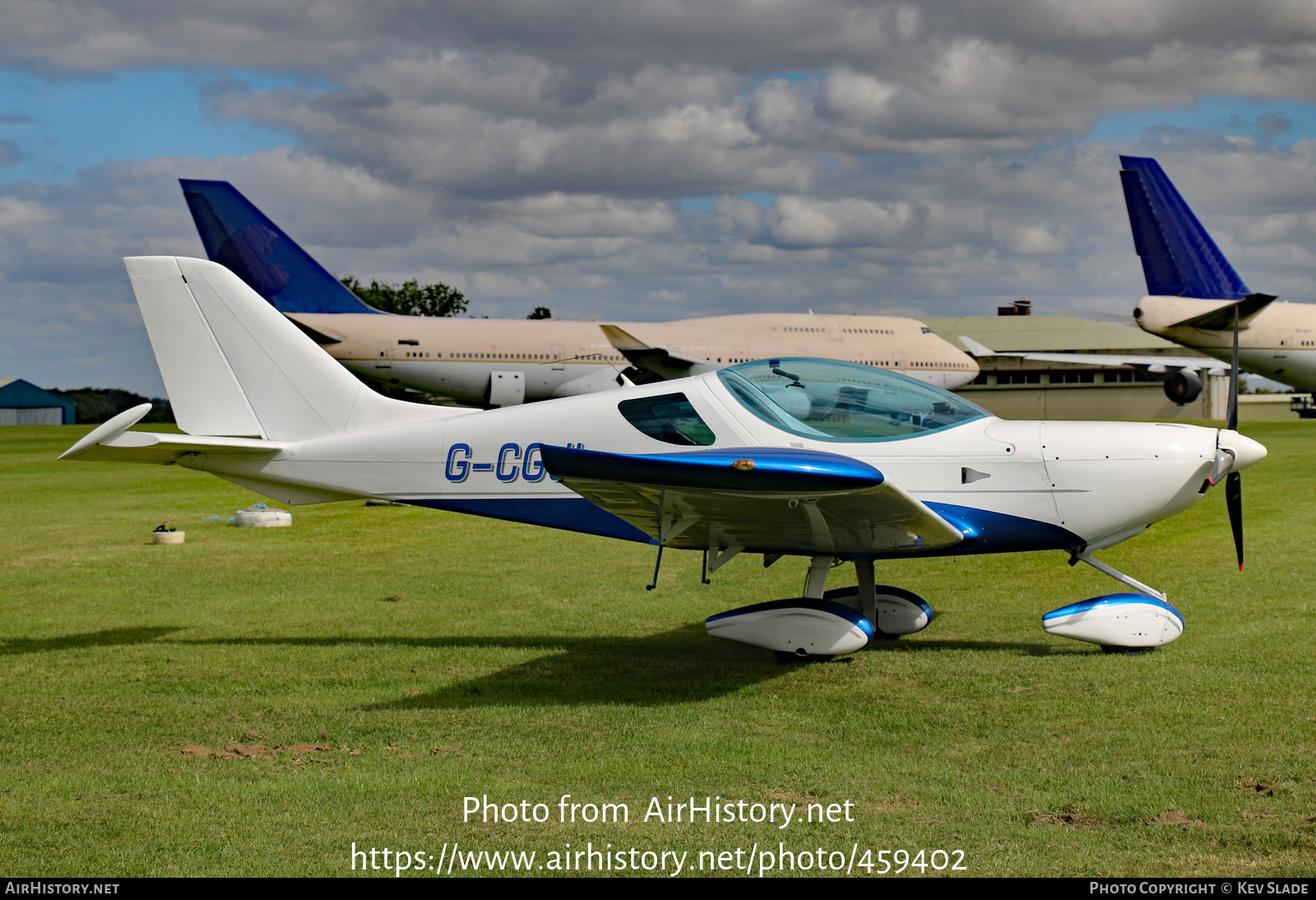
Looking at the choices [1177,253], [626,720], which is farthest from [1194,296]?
[626,720]

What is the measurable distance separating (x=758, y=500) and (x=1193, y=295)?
2672cm

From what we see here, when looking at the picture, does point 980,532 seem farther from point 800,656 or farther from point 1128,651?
point 800,656

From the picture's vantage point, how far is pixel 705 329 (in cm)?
3681

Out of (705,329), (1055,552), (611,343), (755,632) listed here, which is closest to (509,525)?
(1055,552)

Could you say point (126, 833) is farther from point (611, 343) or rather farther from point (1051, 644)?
point (611, 343)

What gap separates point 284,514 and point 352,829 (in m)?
12.3

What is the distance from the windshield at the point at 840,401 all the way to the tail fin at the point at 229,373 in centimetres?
274

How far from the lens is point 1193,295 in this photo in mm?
28312

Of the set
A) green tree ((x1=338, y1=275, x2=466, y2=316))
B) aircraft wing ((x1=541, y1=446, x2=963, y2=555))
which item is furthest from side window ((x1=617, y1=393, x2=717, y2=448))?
green tree ((x1=338, y1=275, x2=466, y2=316))

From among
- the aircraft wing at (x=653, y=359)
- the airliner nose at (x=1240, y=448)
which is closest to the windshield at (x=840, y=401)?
the airliner nose at (x=1240, y=448)

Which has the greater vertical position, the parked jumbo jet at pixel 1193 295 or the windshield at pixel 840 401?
the parked jumbo jet at pixel 1193 295

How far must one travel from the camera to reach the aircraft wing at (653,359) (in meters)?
32.3

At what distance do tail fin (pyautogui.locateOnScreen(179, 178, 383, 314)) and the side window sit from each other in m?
25.9

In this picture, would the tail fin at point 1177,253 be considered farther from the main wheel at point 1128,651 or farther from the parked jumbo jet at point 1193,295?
the main wheel at point 1128,651
